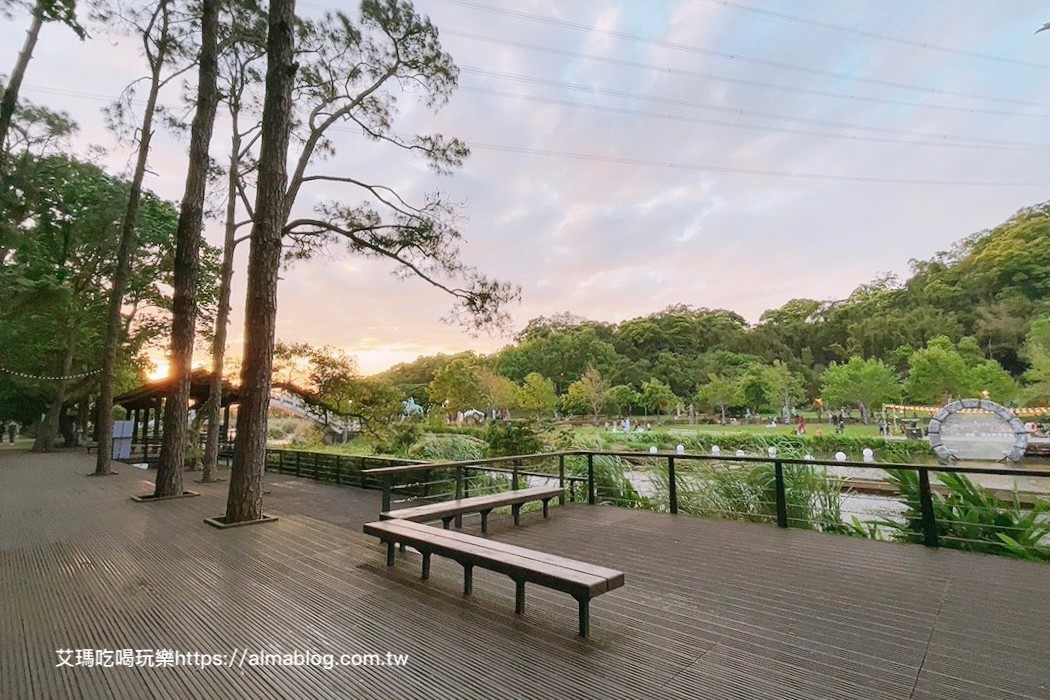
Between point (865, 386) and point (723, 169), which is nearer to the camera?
point (723, 169)

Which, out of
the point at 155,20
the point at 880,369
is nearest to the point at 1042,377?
the point at 880,369

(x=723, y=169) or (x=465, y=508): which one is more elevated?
(x=723, y=169)

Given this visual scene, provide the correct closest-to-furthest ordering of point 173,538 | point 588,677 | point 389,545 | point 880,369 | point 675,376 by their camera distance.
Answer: point 588,677
point 389,545
point 173,538
point 880,369
point 675,376

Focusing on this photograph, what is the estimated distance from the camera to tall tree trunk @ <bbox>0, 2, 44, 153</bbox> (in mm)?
7168

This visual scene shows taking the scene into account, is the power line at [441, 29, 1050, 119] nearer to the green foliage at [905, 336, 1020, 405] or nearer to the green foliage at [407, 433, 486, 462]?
the green foliage at [407, 433, 486, 462]

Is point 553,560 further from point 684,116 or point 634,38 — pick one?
point 684,116

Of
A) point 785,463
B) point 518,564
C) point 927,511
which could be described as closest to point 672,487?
point 785,463

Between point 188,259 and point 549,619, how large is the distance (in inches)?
313

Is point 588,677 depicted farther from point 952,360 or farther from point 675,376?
point 675,376

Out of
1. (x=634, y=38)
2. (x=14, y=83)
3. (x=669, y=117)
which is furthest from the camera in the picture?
(x=669, y=117)

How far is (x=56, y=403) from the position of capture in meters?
19.4

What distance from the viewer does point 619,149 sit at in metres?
12.5

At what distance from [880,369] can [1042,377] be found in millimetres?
7689

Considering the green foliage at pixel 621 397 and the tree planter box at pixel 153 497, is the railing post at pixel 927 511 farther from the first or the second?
the green foliage at pixel 621 397
